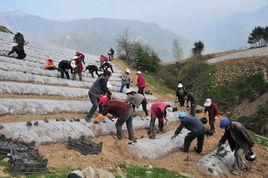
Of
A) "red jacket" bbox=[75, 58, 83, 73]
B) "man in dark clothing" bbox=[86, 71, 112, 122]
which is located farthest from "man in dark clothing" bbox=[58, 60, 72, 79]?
"man in dark clothing" bbox=[86, 71, 112, 122]

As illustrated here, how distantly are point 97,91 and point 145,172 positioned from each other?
5.13m

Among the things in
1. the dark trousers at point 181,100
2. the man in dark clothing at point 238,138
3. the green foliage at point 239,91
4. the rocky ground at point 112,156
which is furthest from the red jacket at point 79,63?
the green foliage at point 239,91

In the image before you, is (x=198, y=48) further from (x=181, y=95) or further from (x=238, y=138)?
(x=238, y=138)

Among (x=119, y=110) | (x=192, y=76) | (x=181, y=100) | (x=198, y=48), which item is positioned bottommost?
(x=181, y=100)

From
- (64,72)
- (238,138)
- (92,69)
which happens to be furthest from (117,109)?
(92,69)

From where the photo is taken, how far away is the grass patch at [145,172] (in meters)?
13.1

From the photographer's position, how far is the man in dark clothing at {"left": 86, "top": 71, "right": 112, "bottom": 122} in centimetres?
1734

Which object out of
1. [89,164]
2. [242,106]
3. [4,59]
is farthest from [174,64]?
[89,164]

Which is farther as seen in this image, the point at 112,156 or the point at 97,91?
the point at 97,91

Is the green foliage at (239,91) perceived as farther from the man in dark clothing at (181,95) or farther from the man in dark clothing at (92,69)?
the man in dark clothing at (92,69)

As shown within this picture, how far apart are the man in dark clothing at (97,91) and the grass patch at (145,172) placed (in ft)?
13.7

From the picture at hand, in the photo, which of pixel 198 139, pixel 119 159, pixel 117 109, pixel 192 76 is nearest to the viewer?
pixel 119 159

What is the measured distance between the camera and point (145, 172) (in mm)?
13438

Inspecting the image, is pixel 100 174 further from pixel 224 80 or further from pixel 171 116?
pixel 224 80
